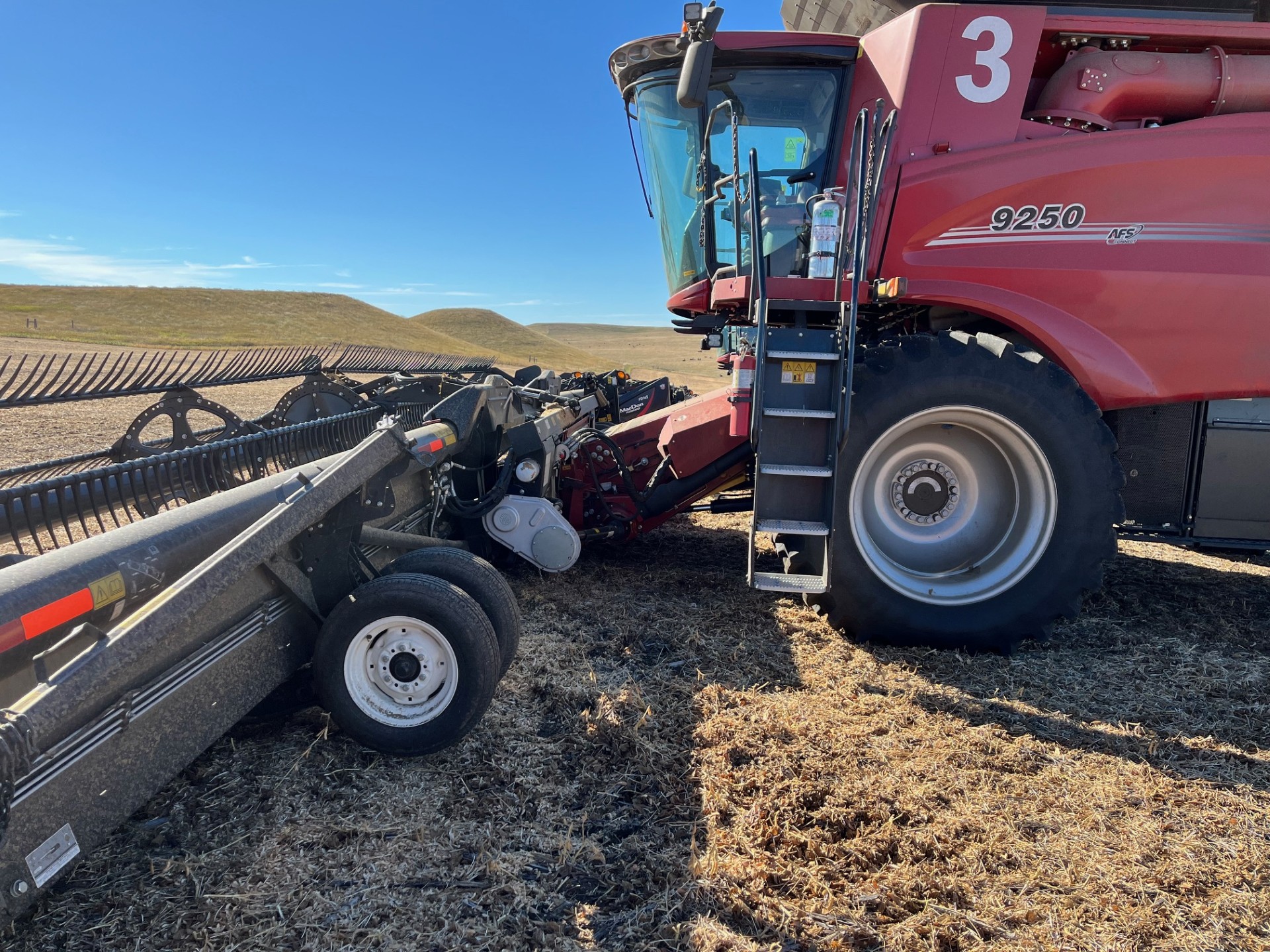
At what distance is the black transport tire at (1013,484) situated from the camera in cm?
333

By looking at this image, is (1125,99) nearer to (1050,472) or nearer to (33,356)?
(1050,472)

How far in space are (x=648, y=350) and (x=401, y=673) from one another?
65894mm

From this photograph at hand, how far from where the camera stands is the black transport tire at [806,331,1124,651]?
10.9ft

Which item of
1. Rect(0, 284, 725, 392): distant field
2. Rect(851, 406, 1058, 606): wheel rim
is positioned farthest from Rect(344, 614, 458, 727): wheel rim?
Rect(0, 284, 725, 392): distant field

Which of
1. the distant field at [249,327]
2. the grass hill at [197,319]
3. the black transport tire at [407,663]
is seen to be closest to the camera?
the black transport tire at [407,663]

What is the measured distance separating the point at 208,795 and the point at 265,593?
59 cm

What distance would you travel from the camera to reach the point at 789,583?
3.20m

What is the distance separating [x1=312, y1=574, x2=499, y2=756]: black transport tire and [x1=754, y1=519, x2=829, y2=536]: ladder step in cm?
135

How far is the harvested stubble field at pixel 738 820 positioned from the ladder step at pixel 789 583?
358 millimetres

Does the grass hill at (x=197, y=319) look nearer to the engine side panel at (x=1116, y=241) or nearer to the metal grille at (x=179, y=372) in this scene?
the metal grille at (x=179, y=372)

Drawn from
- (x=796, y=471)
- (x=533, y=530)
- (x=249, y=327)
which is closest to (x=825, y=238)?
(x=796, y=471)

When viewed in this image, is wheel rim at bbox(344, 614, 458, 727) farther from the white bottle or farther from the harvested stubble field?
the white bottle

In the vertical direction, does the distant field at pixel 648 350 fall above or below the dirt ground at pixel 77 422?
above

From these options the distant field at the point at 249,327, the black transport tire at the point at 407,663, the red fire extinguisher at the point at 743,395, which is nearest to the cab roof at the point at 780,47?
the red fire extinguisher at the point at 743,395
